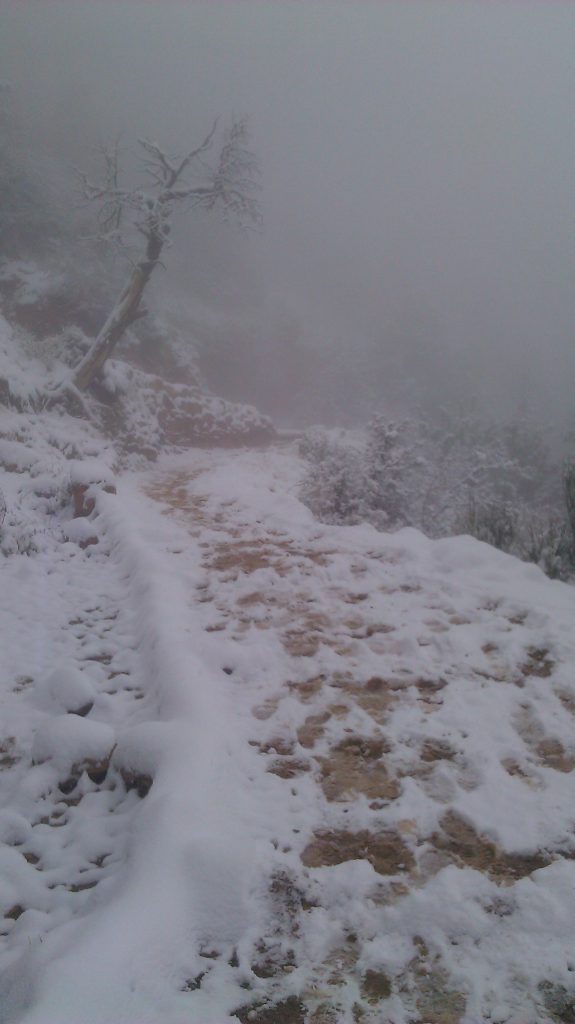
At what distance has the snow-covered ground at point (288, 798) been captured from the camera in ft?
4.99

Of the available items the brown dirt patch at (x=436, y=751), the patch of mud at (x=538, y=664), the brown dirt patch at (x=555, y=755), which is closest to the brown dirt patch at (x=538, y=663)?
the patch of mud at (x=538, y=664)

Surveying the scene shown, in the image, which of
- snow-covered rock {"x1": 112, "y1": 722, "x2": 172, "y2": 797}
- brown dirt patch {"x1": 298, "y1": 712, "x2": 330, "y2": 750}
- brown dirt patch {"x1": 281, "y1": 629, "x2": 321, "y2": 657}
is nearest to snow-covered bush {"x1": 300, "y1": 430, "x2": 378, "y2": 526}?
brown dirt patch {"x1": 281, "y1": 629, "x2": 321, "y2": 657}

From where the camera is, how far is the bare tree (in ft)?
41.0

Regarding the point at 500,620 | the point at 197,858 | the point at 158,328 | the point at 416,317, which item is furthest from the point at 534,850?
the point at 416,317

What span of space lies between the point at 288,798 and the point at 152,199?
13620 mm

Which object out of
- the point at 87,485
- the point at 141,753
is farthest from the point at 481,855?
the point at 87,485

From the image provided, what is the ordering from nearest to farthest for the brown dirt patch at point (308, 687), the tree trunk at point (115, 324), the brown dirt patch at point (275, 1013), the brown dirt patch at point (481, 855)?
the brown dirt patch at point (275, 1013) → the brown dirt patch at point (481, 855) → the brown dirt patch at point (308, 687) → the tree trunk at point (115, 324)

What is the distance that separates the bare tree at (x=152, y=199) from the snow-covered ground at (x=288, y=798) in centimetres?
985

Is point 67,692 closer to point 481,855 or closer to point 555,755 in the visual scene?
point 481,855

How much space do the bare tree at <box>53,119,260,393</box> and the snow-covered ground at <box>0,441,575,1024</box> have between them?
985cm

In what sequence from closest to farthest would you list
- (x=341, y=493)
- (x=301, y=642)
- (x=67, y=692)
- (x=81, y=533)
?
Result: (x=67, y=692), (x=301, y=642), (x=81, y=533), (x=341, y=493)

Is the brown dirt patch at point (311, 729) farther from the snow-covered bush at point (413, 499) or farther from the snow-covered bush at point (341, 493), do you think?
the snow-covered bush at point (341, 493)

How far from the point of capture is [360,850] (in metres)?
2.06


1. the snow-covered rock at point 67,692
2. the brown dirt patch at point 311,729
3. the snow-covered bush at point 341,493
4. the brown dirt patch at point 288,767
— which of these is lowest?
the snow-covered rock at point 67,692
